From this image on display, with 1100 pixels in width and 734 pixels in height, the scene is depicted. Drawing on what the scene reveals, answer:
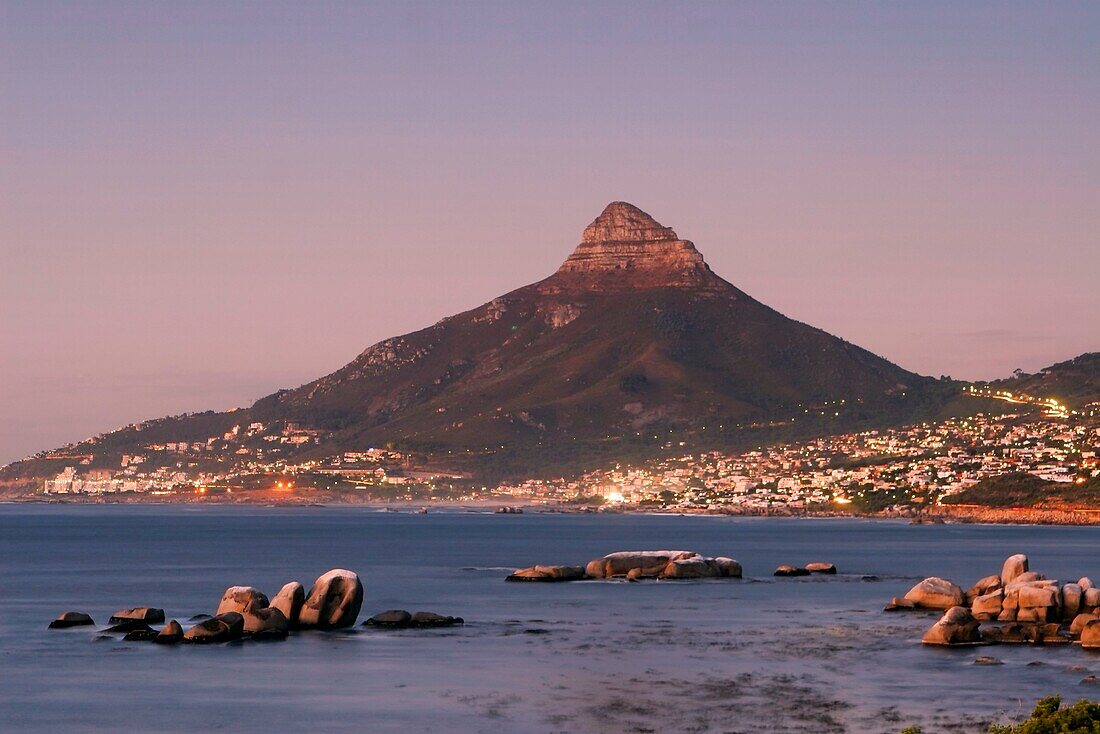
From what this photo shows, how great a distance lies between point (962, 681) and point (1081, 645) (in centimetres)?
1171

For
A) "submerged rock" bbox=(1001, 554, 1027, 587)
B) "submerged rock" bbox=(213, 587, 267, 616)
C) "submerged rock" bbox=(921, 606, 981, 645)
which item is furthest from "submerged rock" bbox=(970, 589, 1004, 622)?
"submerged rock" bbox=(213, 587, 267, 616)

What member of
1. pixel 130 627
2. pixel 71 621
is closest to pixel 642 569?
pixel 71 621

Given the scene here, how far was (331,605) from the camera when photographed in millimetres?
74312

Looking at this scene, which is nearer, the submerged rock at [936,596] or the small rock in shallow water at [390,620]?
the small rock in shallow water at [390,620]

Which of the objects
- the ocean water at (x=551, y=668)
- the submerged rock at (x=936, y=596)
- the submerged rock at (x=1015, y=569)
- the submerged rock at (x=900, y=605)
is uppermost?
the submerged rock at (x=1015, y=569)

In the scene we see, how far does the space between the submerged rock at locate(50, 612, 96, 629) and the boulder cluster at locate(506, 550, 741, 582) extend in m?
39.1

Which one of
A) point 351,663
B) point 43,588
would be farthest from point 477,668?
point 43,588

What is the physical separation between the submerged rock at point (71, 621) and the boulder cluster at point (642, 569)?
39.1 metres

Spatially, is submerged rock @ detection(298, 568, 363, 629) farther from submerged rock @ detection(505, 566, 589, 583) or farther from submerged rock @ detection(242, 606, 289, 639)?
submerged rock @ detection(505, 566, 589, 583)

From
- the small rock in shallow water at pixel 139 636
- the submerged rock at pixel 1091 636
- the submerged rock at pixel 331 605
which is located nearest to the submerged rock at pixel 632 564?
the submerged rock at pixel 331 605

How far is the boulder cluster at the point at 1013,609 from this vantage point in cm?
6744

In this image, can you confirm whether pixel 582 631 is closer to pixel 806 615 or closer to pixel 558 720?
pixel 806 615

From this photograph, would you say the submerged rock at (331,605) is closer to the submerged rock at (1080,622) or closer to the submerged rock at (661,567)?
the submerged rock at (1080,622)

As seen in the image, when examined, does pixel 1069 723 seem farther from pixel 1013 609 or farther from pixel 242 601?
pixel 242 601
